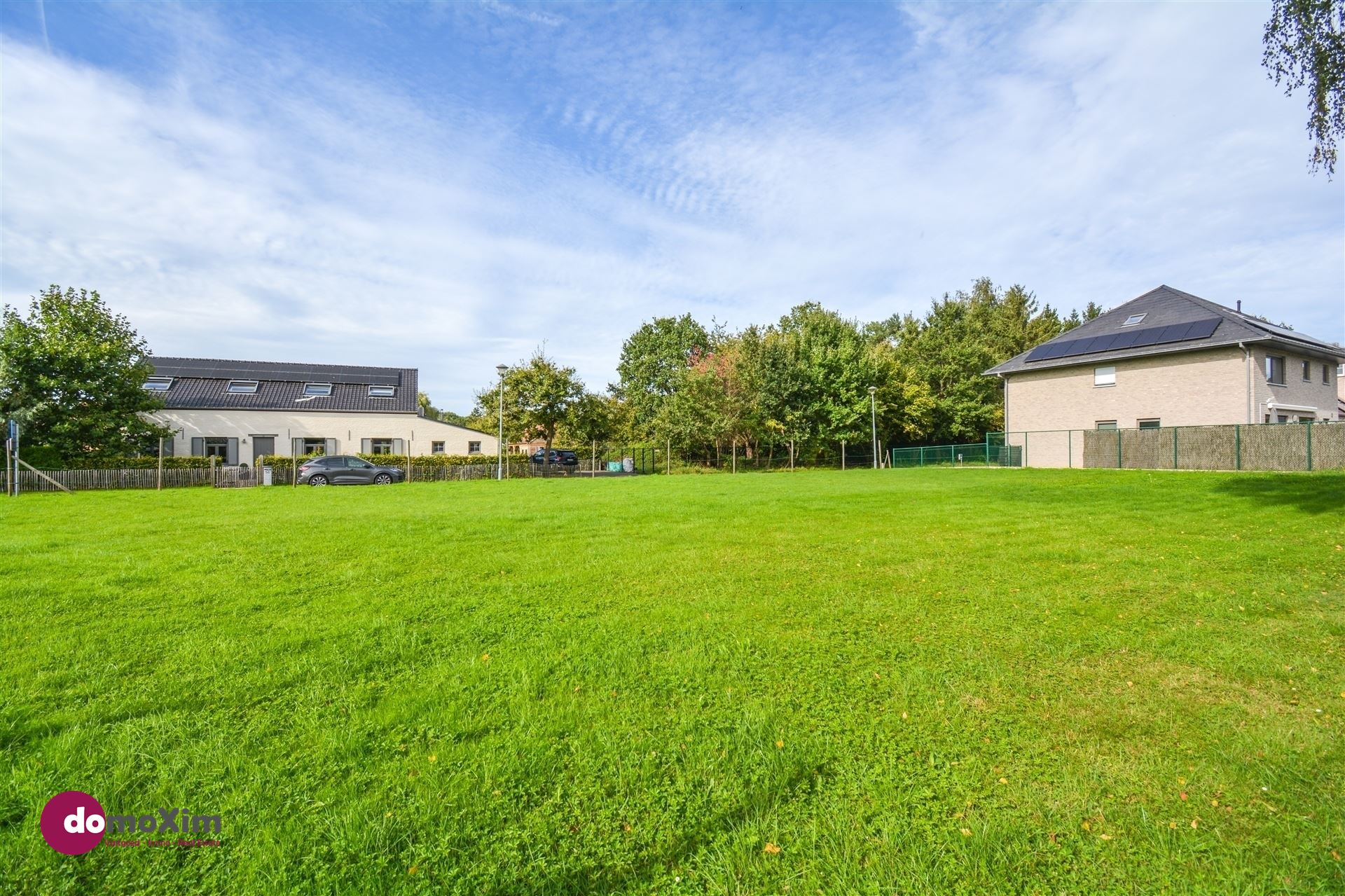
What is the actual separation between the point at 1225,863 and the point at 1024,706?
1289 millimetres

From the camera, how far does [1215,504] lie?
38.1 ft

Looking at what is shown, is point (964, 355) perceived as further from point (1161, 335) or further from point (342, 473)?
point (342, 473)

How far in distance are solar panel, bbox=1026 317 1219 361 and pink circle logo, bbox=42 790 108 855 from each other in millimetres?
33034

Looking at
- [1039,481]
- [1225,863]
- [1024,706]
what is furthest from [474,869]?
[1039,481]

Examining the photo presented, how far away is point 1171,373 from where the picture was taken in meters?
25.7

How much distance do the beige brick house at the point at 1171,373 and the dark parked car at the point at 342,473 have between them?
30.4 m

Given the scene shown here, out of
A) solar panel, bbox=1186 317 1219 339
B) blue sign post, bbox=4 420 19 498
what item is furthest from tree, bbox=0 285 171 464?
solar panel, bbox=1186 317 1219 339

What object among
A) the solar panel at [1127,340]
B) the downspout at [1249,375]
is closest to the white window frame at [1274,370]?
the downspout at [1249,375]

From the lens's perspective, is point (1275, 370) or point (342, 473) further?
point (1275, 370)

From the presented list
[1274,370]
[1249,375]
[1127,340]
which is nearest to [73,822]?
[1249,375]

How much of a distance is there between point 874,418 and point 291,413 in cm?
3502

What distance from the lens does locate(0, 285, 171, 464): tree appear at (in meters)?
22.2

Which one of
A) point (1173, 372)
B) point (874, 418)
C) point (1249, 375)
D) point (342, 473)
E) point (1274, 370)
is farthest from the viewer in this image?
point (874, 418)

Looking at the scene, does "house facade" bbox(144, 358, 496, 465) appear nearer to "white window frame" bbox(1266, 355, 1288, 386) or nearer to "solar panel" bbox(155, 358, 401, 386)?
"solar panel" bbox(155, 358, 401, 386)
